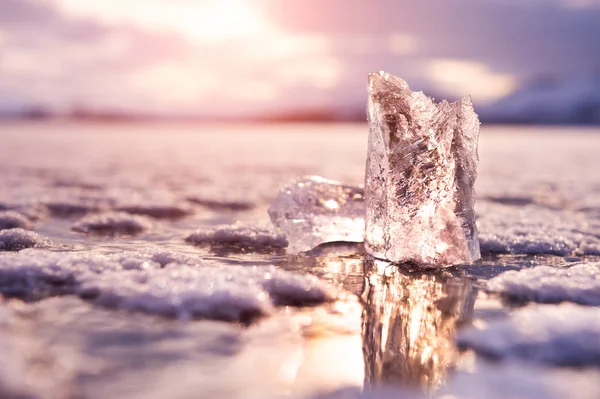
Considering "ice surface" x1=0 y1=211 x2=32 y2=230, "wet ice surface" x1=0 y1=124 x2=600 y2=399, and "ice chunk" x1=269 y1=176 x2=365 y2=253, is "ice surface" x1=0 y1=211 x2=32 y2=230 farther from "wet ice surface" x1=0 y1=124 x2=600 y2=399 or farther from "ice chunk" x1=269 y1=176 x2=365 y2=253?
"ice chunk" x1=269 y1=176 x2=365 y2=253

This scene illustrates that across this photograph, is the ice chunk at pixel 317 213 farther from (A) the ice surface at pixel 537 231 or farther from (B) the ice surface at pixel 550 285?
(B) the ice surface at pixel 550 285

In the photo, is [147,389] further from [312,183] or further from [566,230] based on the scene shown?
[566,230]

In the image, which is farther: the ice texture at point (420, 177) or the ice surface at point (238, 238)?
the ice surface at point (238, 238)

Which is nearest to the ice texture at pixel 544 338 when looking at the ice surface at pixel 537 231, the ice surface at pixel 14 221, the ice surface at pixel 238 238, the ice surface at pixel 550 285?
the ice surface at pixel 550 285

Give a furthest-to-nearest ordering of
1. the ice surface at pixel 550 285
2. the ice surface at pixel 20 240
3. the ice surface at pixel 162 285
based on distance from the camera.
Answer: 1. the ice surface at pixel 20 240
2. the ice surface at pixel 550 285
3. the ice surface at pixel 162 285

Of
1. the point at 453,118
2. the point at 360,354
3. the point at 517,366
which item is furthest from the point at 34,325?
the point at 453,118
